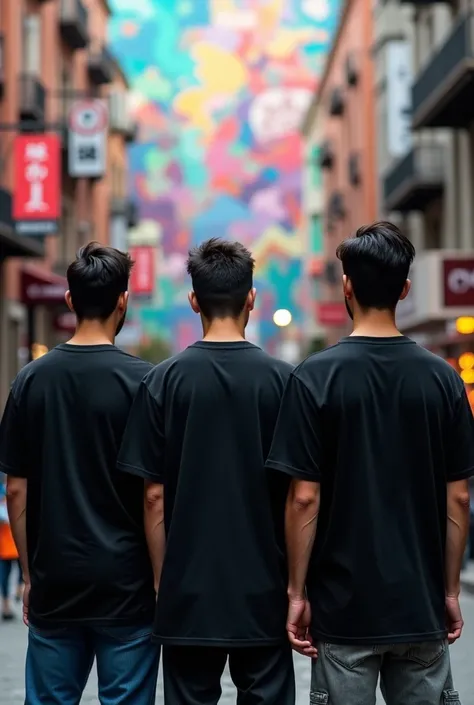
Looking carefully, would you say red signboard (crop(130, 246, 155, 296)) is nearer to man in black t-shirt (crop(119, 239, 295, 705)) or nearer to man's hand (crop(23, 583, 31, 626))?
man's hand (crop(23, 583, 31, 626))

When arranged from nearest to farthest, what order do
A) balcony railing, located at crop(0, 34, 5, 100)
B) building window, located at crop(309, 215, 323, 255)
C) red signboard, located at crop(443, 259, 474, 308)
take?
red signboard, located at crop(443, 259, 474, 308), balcony railing, located at crop(0, 34, 5, 100), building window, located at crop(309, 215, 323, 255)

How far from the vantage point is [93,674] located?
10.6 metres

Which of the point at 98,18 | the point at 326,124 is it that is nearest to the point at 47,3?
the point at 98,18

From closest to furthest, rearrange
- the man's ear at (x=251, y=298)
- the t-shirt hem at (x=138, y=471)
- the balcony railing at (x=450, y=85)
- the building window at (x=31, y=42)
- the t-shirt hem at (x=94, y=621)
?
1. the t-shirt hem at (x=138, y=471)
2. the t-shirt hem at (x=94, y=621)
3. the man's ear at (x=251, y=298)
4. the balcony railing at (x=450, y=85)
5. the building window at (x=31, y=42)

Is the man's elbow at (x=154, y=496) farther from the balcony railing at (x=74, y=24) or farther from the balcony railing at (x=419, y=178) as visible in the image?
the balcony railing at (x=74, y=24)

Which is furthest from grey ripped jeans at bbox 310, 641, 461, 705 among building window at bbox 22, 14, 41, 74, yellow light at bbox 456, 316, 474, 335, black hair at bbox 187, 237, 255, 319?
building window at bbox 22, 14, 41, 74

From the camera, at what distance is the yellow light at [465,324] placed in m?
27.7

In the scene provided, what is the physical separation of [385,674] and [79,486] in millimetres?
1258

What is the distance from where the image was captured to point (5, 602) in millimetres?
13773

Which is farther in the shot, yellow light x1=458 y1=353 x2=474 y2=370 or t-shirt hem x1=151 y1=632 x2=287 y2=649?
yellow light x1=458 y1=353 x2=474 y2=370

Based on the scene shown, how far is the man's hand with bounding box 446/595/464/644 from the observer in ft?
15.8

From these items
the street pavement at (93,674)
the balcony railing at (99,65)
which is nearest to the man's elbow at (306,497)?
the street pavement at (93,674)

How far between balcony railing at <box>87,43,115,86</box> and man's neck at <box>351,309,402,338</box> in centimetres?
4170

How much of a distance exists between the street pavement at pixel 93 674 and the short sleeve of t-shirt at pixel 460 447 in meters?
4.44
